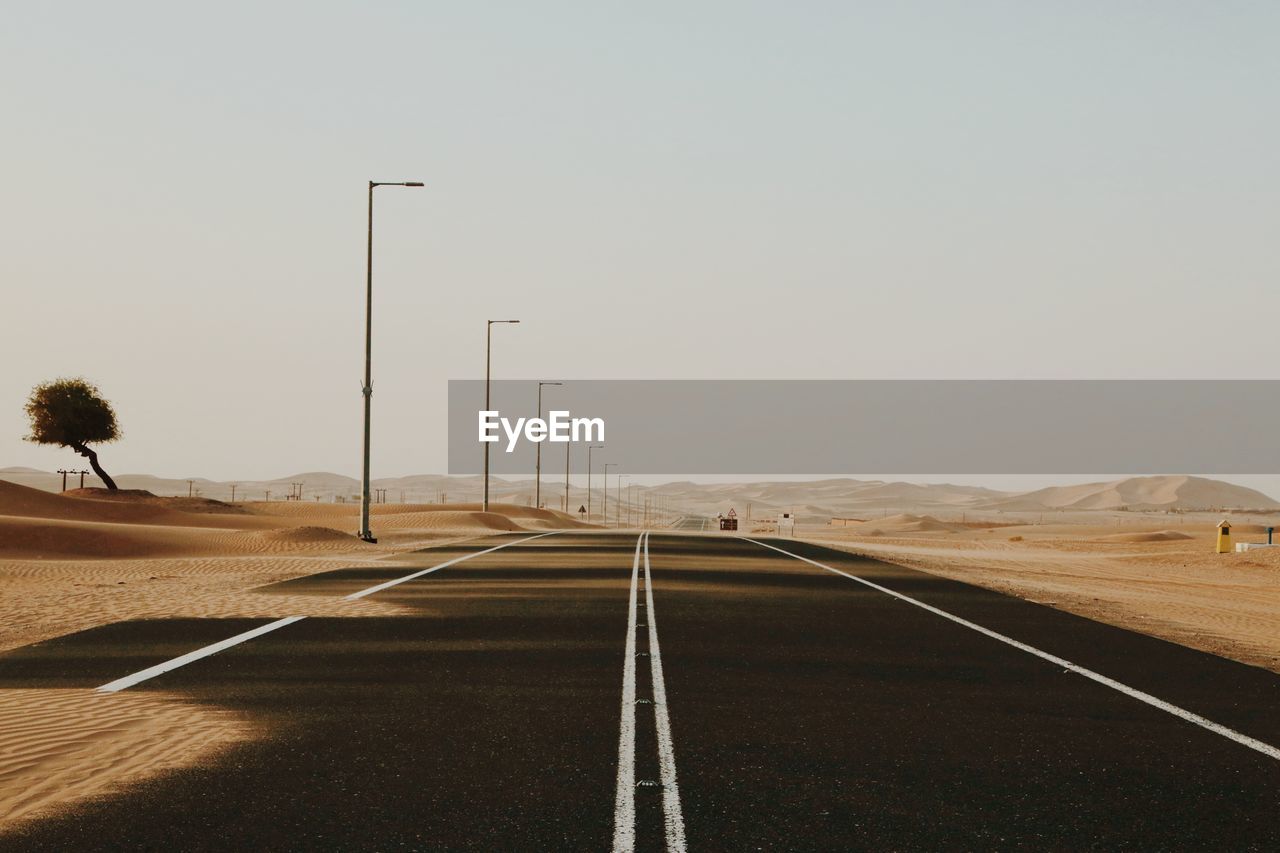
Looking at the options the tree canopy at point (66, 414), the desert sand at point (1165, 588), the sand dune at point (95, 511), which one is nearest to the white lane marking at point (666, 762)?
the desert sand at point (1165, 588)

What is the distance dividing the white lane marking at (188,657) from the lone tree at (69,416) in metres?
73.3

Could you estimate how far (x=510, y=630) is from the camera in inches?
637

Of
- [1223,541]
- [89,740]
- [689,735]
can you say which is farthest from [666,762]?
[1223,541]

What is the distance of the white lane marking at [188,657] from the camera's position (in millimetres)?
Answer: 11465

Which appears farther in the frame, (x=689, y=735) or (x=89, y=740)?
(x=689, y=735)

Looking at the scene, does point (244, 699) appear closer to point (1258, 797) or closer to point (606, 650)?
point (606, 650)

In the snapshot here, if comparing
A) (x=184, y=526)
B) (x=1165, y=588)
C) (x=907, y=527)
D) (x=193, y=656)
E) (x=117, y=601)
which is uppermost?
(x=193, y=656)

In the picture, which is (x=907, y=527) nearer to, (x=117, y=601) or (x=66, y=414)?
(x=66, y=414)

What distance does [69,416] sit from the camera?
83.8 metres

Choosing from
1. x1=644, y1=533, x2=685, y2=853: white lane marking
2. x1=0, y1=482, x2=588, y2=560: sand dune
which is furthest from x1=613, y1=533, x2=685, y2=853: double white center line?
x1=0, y1=482, x2=588, y2=560: sand dune

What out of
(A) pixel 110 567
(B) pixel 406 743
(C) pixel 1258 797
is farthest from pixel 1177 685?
(A) pixel 110 567

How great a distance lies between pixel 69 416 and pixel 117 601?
227 ft

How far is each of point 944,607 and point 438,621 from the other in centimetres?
814

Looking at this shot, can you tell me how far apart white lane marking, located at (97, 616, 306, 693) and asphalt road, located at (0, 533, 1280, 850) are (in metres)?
0.15
